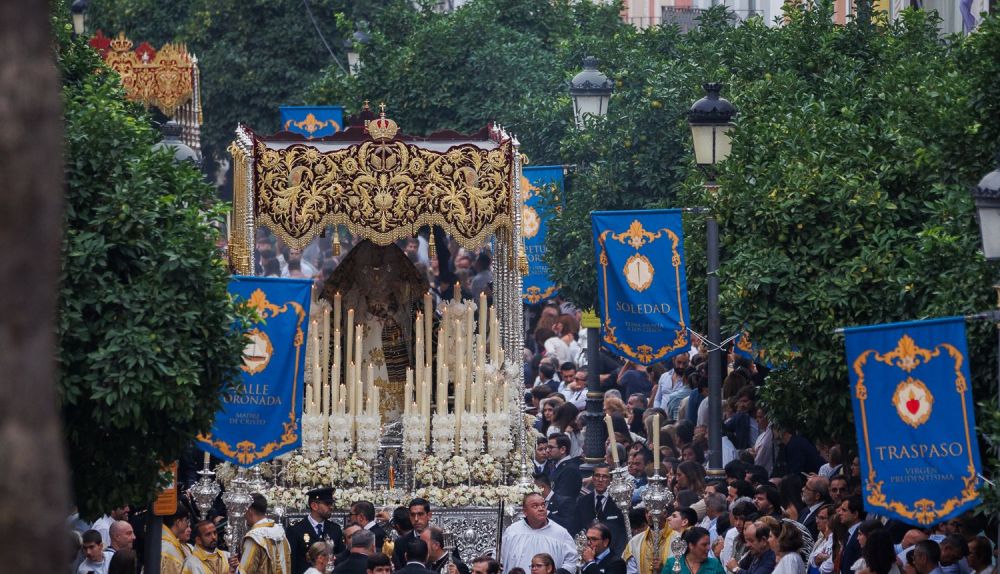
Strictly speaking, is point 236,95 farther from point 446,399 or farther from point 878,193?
point 878,193

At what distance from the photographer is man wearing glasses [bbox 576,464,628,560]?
621 inches

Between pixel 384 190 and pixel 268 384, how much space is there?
3335 mm

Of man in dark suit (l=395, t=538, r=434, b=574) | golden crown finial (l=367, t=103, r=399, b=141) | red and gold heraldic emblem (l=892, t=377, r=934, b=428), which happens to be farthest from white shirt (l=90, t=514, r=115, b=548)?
red and gold heraldic emblem (l=892, t=377, r=934, b=428)

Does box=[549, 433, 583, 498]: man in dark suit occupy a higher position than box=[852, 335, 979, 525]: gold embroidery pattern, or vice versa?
box=[852, 335, 979, 525]: gold embroidery pattern

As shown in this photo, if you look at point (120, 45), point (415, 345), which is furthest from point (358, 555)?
point (120, 45)

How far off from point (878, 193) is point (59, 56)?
5655 mm

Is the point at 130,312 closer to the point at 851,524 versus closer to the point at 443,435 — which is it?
the point at 851,524

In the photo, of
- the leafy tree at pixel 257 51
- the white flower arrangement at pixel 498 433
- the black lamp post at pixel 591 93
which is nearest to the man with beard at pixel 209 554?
the white flower arrangement at pixel 498 433

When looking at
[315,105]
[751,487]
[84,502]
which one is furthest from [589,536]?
[315,105]

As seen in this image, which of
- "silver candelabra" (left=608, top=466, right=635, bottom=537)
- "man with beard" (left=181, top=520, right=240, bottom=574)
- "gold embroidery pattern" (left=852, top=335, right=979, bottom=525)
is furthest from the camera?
"silver candelabra" (left=608, top=466, right=635, bottom=537)

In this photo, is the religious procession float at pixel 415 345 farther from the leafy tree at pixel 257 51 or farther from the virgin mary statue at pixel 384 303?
the leafy tree at pixel 257 51

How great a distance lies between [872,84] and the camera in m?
15.8

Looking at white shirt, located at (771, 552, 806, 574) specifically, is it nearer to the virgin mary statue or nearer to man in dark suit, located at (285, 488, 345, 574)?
man in dark suit, located at (285, 488, 345, 574)

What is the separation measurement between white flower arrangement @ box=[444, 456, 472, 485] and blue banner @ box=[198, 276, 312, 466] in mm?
2539
